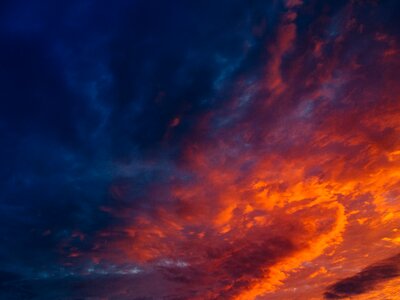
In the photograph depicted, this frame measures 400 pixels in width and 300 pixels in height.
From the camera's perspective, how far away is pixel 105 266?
15.4 metres

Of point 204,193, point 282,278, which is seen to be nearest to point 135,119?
point 204,193

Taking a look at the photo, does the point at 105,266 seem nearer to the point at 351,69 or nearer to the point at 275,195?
the point at 275,195

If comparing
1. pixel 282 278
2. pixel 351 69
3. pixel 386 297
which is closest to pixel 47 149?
pixel 351 69

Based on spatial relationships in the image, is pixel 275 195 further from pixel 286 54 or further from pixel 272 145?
pixel 286 54

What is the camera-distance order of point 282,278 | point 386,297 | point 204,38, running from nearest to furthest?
point 204,38
point 282,278
point 386,297

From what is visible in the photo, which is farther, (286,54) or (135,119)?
(135,119)

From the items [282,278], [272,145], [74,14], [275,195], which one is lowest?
[282,278]

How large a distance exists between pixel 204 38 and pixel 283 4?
81.0 inches

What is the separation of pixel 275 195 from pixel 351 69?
19.5 feet

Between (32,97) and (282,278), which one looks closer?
(32,97)

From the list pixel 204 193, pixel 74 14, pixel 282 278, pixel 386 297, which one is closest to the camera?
pixel 74 14

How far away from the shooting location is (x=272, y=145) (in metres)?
10.4

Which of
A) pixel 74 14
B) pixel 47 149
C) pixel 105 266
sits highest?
pixel 74 14

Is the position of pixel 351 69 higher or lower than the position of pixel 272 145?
higher
